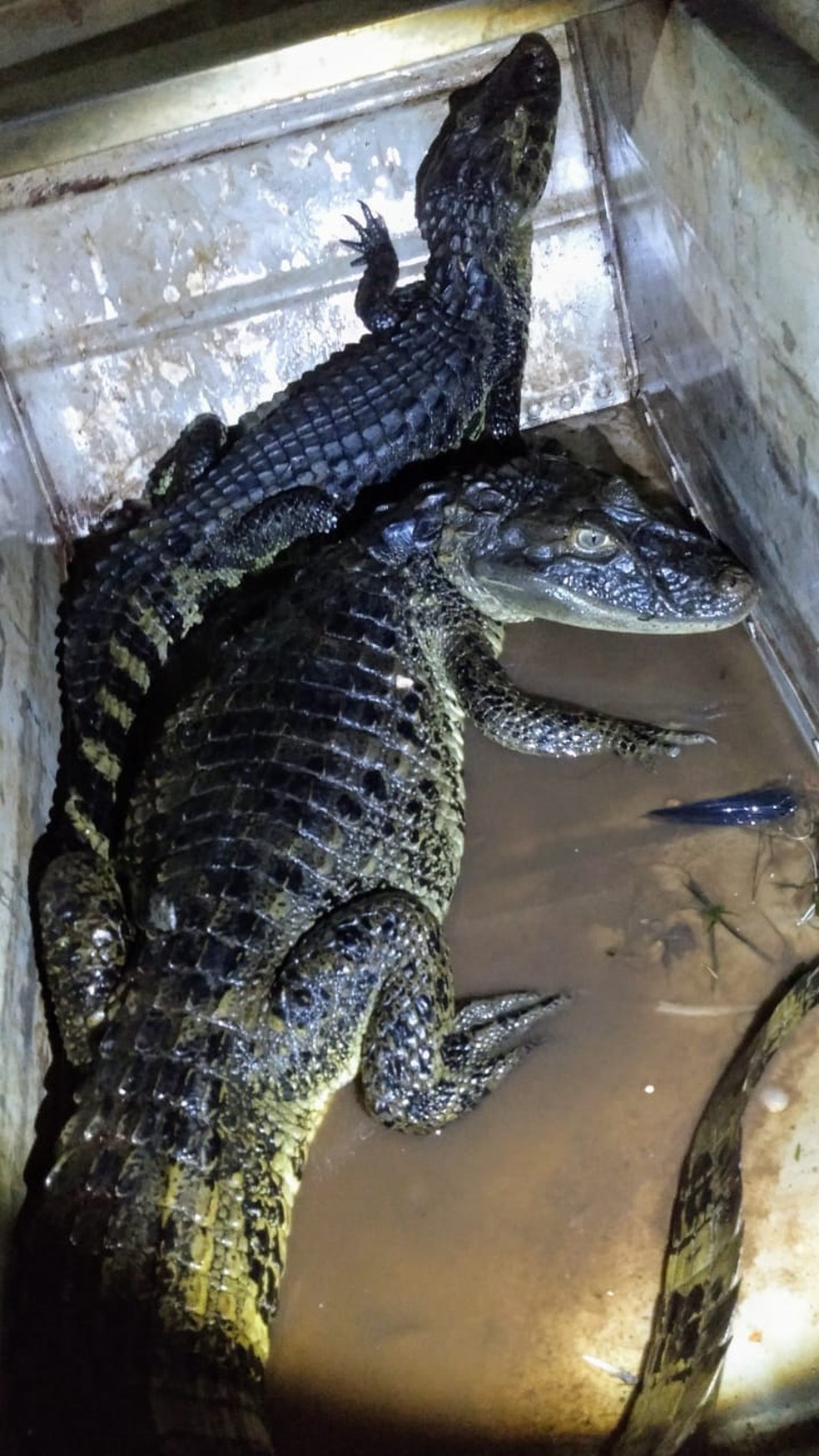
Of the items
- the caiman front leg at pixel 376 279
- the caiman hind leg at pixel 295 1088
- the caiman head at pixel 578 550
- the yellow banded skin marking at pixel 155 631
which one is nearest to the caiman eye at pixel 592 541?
the caiman head at pixel 578 550

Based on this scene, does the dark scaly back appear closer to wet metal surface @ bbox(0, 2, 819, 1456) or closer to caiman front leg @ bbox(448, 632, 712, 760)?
caiman front leg @ bbox(448, 632, 712, 760)

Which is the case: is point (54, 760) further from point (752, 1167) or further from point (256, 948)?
point (752, 1167)

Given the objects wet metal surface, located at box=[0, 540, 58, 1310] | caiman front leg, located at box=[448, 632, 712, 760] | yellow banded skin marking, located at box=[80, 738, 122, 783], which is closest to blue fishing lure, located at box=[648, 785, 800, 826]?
caiman front leg, located at box=[448, 632, 712, 760]

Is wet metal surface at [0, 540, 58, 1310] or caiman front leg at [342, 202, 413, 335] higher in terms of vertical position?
caiman front leg at [342, 202, 413, 335]

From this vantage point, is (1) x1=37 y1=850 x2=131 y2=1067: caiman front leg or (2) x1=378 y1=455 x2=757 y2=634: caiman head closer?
(1) x1=37 y1=850 x2=131 y2=1067: caiman front leg

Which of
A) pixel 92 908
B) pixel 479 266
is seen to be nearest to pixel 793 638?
pixel 479 266

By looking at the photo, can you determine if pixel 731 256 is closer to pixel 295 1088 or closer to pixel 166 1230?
pixel 295 1088
